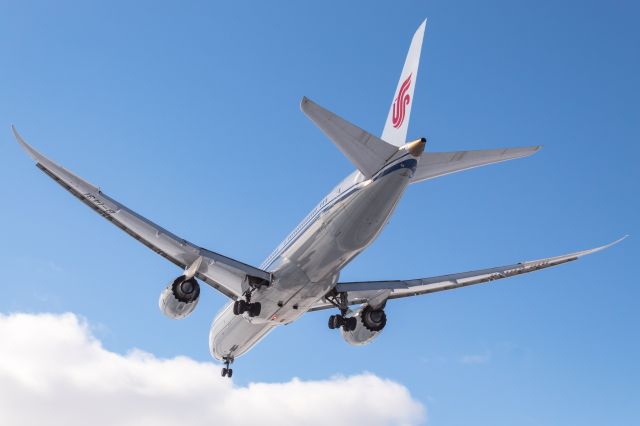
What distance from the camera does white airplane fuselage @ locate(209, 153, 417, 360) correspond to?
77.2 ft

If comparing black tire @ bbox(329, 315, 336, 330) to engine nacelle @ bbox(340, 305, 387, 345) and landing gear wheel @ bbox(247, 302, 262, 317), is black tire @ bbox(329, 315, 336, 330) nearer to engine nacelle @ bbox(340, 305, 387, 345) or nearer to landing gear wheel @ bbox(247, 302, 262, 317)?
engine nacelle @ bbox(340, 305, 387, 345)

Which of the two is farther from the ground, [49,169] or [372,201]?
[49,169]

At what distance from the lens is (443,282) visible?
32531 millimetres

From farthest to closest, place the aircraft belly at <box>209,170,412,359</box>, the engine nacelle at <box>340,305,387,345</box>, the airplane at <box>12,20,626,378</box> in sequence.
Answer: the engine nacelle at <box>340,305,387,345</box>
the aircraft belly at <box>209,170,412,359</box>
the airplane at <box>12,20,626,378</box>

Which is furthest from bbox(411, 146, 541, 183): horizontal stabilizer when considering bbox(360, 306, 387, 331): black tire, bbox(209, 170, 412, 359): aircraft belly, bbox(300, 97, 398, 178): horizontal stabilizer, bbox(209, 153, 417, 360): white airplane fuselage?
bbox(360, 306, 387, 331): black tire

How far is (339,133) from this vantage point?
2183cm

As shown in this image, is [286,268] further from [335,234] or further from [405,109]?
[405,109]

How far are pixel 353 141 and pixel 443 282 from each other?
12.0 m

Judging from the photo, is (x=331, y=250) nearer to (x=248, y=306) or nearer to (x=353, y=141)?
(x=353, y=141)

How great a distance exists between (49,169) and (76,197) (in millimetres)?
1597

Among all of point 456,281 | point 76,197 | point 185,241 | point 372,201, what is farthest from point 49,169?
point 456,281

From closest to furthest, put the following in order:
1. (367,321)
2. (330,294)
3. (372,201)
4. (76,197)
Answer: (372,201)
(76,197)
(330,294)
(367,321)

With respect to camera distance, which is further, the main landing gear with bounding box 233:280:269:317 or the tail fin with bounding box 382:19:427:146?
the main landing gear with bounding box 233:280:269:317

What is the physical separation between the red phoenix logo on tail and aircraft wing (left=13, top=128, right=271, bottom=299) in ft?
23.7
